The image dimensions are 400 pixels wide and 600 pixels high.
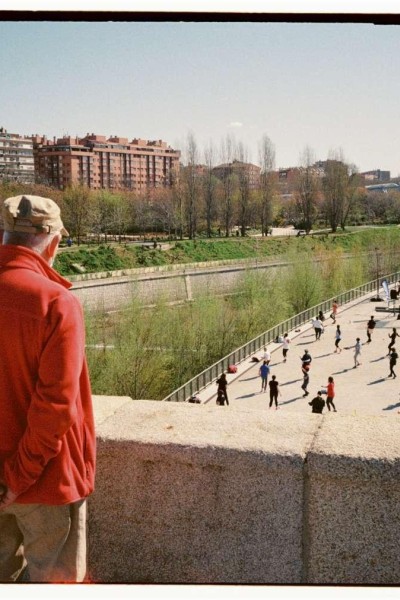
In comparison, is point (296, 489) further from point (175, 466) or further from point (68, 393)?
point (68, 393)

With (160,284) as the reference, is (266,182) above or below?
above

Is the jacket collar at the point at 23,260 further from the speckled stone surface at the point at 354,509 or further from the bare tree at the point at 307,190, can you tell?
the bare tree at the point at 307,190

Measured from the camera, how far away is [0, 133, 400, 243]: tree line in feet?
138

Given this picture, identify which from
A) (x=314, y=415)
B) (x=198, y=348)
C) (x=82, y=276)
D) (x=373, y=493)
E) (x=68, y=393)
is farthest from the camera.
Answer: (x=82, y=276)

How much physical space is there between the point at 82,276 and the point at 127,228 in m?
17.6

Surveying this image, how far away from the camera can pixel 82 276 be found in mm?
30625

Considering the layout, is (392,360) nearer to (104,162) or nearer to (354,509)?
(354,509)

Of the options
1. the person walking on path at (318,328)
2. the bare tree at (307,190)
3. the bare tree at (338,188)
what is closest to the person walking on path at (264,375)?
the person walking on path at (318,328)

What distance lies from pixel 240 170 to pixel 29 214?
43151 mm

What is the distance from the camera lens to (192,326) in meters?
23.5

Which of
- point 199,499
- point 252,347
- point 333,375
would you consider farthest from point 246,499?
point 252,347

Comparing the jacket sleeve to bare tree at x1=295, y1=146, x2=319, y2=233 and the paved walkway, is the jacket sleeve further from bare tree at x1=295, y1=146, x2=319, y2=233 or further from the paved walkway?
bare tree at x1=295, y1=146, x2=319, y2=233
